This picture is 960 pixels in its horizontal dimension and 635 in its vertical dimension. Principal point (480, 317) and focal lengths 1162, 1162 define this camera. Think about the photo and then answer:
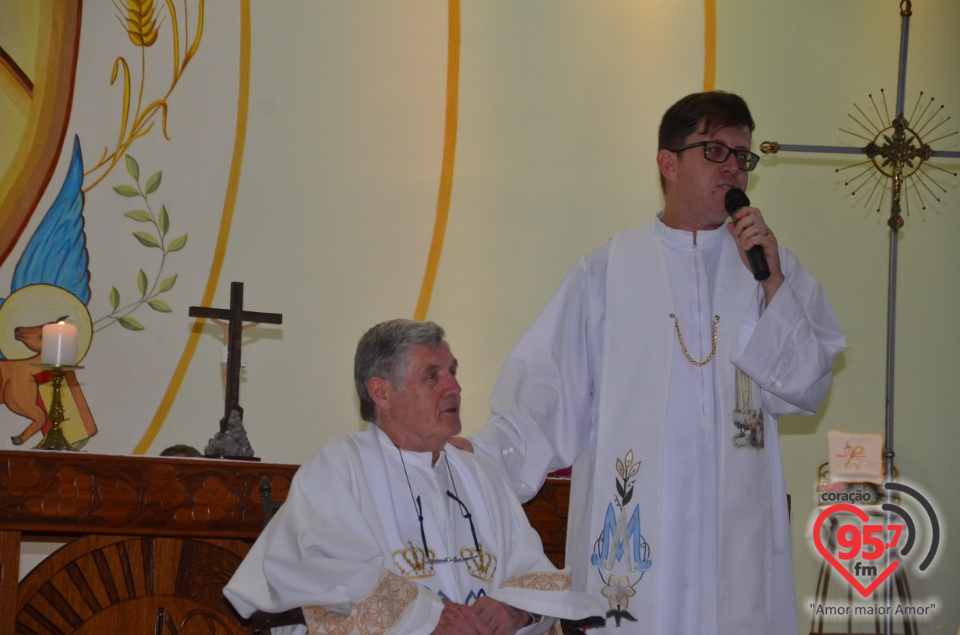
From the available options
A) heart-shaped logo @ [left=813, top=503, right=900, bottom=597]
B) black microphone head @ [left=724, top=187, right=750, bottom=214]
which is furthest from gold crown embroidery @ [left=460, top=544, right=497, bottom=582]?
heart-shaped logo @ [left=813, top=503, right=900, bottom=597]

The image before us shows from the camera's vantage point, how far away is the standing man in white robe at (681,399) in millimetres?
3865

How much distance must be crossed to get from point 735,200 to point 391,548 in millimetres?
1628

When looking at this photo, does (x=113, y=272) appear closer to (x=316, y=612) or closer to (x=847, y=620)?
(x=316, y=612)

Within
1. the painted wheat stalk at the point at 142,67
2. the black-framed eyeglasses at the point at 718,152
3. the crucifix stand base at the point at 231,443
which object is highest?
the painted wheat stalk at the point at 142,67

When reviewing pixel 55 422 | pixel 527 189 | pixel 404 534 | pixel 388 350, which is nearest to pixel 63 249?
pixel 55 422

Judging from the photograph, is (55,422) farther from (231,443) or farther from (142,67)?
(142,67)

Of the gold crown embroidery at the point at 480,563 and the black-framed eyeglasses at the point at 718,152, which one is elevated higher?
the black-framed eyeglasses at the point at 718,152

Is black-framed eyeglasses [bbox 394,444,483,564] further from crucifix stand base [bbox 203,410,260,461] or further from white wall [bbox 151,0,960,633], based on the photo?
white wall [bbox 151,0,960,633]

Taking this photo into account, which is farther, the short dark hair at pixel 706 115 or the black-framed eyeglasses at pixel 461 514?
the short dark hair at pixel 706 115

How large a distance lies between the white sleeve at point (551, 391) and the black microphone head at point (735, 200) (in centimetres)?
58

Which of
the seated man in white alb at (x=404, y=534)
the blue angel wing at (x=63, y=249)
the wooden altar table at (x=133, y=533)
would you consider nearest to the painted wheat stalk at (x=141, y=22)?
the blue angel wing at (x=63, y=249)

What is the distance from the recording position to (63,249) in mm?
5707

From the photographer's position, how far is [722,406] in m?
3.96

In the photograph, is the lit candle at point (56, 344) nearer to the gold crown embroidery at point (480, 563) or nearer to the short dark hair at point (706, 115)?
the gold crown embroidery at point (480, 563)
